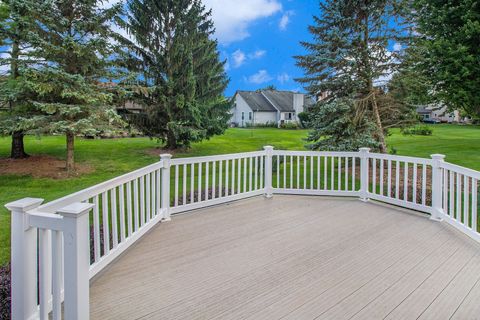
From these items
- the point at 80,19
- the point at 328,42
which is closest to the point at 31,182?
the point at 80,19

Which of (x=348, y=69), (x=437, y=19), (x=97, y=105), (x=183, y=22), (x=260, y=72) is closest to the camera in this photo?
(x=437, y=19)

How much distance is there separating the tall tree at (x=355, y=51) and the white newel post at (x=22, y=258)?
23.9 ft

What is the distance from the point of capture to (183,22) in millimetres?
11914

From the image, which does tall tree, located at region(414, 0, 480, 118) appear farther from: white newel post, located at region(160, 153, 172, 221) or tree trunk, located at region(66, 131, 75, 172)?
tree trunk, located at region(66, 131, 75, 172)

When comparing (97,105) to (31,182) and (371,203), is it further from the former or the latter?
(371,203)

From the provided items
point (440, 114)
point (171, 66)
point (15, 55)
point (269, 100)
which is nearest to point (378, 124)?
point (440, 114)

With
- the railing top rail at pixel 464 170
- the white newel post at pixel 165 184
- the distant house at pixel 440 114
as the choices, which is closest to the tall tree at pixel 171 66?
the white newel post at pixel 165 184

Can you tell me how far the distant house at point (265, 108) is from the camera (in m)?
34.5

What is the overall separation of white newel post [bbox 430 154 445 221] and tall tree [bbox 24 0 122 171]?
703 centimetres

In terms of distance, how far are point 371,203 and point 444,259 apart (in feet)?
7.59

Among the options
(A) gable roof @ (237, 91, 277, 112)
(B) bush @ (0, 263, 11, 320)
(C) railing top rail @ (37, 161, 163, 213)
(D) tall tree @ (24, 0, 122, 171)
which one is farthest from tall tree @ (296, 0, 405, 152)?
(A) gable roof @ (237, 91, 277, 112)

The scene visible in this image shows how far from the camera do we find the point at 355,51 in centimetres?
800

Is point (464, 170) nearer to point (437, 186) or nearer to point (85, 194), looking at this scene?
point (437, 186)

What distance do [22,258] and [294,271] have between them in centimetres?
223
